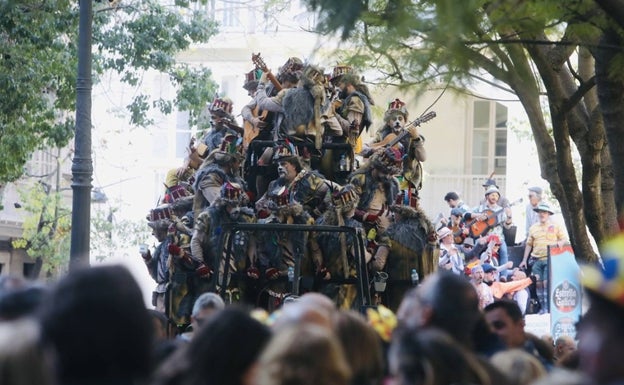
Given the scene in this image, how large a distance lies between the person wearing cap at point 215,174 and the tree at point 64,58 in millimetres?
4198

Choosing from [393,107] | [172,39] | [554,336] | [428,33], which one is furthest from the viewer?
[172,39]

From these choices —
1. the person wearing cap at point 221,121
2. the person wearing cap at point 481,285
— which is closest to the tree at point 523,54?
the person wearing cap at point 221,121

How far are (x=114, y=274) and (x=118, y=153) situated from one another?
3507cm

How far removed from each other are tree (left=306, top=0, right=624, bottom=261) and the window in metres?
26.6

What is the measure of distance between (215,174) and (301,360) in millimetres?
12381

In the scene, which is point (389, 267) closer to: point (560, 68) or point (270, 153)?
point (270, 153)

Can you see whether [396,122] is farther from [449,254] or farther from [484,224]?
[484,224]

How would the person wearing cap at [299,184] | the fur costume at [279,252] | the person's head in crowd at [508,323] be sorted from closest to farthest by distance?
the person's head in crowd at [508,323] < the fur costume at [279,252] < the person wearing cap at [299,184]

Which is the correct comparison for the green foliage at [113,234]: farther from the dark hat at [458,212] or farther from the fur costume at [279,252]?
the fur costume at [279,252]

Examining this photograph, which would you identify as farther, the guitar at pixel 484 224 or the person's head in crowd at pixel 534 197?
the person's head in crowd at pixel 534 197

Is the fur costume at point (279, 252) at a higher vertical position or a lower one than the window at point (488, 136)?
lower

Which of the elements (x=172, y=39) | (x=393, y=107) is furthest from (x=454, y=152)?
(x=393, y=107)

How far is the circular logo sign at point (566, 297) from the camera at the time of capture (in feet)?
59.0

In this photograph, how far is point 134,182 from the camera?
42.1 m
